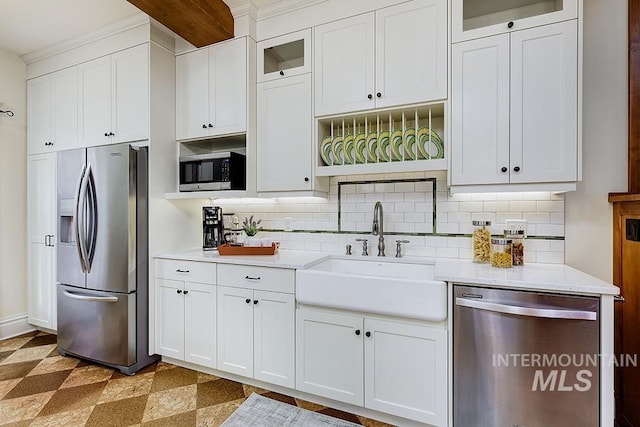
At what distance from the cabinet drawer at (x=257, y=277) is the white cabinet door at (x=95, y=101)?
1.65m

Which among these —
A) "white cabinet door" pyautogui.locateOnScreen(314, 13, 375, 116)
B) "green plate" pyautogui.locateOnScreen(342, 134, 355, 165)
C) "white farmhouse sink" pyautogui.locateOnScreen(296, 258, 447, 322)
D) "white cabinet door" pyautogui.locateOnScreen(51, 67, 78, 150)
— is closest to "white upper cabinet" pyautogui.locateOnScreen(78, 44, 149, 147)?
"white cabinet door" pyautogui.locateOnScreen(51, 67, 78, 150)

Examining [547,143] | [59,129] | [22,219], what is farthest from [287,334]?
[22,219]

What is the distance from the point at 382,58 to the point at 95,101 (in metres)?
2.52

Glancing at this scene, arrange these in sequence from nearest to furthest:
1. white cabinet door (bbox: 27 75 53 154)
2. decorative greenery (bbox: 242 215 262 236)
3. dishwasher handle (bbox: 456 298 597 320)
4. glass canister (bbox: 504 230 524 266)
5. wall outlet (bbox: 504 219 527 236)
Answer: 1. dishwasher handle (bbox: 456 298 597 320)
2. glass canister (bbox: 504 230 524 266)
3. wall outlet (bbox: 504 219 527 236)
4. decorative greenery (bbox: 242 215 262 236)
5. white cabinet door (bbox: 27 75 53 154)

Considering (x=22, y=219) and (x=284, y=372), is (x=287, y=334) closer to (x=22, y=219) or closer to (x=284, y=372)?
(x=284, y=372)

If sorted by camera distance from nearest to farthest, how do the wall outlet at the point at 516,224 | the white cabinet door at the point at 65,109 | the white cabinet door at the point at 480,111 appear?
the white cabinet door at the point at 480,111 → the wall outlet at the point at 516,224 → the white cabinet door at the point at 65,109

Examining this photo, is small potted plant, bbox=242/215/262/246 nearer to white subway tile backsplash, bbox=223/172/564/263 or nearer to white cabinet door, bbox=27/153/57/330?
white subway tile backsplash, bbox=223/172/564/263

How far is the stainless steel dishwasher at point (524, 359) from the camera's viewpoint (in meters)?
1.40

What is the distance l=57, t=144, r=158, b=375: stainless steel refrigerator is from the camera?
235cm

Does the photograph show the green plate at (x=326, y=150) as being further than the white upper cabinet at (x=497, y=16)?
Yes

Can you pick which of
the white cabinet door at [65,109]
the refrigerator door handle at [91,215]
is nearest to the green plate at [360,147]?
the refrigerator door handle at [91,215]

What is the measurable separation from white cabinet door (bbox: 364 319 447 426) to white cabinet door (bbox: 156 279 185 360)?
1.50m

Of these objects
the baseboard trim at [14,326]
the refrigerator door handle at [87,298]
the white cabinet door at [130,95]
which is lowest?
the baseboard trim at [14,326]

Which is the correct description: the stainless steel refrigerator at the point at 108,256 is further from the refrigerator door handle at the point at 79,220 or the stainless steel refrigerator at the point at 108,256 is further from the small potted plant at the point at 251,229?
the small potted plant at the point at 251,229
